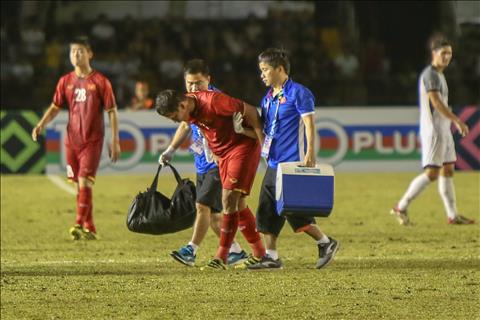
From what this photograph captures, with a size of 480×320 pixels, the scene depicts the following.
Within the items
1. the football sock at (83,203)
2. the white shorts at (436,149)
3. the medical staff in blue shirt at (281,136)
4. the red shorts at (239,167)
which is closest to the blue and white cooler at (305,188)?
the medical staff in blue shirt at (281,136)

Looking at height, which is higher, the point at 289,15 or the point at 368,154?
the point at 289,15

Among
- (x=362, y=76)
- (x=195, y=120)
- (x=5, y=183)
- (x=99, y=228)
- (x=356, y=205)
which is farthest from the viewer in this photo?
(x=362, y=76)

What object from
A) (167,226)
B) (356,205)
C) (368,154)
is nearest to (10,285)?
(167,226)

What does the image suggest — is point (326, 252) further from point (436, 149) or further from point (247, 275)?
point (436, 149)

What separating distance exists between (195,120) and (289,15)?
14852 mm

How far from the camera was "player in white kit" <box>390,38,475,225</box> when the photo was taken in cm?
1375

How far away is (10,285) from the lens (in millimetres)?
9969

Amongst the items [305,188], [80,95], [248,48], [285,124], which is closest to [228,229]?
[305,188]

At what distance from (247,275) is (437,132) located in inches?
180

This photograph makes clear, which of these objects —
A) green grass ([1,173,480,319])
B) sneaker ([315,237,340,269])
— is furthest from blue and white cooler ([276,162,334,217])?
sneaker ([315,237,340,269])

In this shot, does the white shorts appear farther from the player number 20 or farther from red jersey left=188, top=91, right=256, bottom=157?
red jersey left=188, top=91, right=256, bottom=157

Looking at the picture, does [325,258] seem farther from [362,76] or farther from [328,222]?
[362,76]

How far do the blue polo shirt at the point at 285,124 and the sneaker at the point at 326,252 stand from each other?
855 mm

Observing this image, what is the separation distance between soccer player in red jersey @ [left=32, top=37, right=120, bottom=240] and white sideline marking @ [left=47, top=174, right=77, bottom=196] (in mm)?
5059
